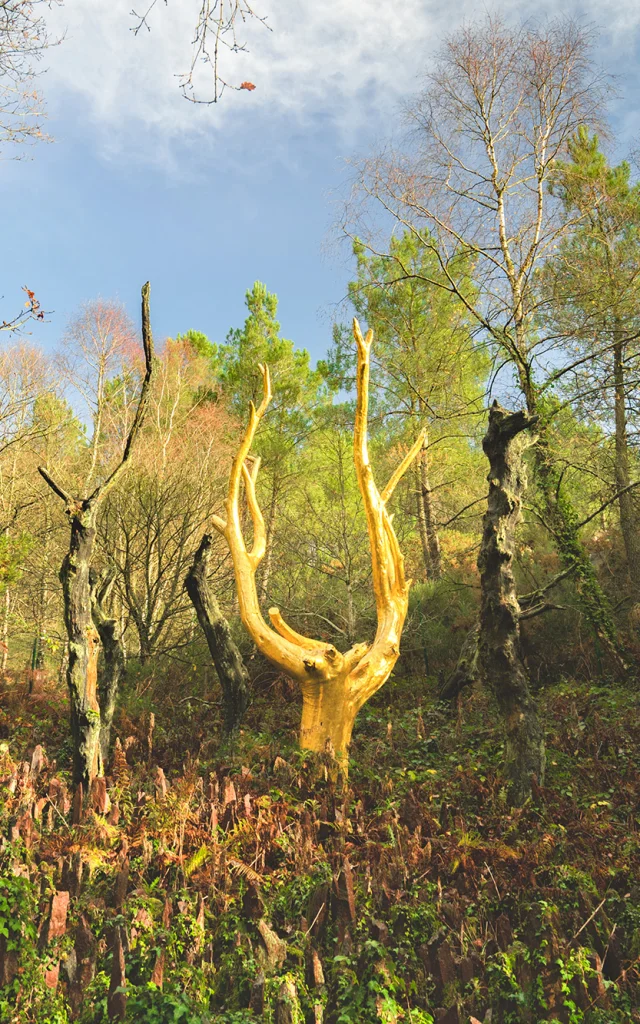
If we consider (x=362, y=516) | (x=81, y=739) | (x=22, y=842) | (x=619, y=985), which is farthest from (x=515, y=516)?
(x=362, y=516)

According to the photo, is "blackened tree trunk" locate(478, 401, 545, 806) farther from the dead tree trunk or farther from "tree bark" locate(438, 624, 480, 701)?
the dead tree trunk

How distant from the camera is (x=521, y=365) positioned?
8430 mm

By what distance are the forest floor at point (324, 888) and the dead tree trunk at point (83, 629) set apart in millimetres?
382

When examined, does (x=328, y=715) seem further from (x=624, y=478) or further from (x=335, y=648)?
(x=624, y=478)

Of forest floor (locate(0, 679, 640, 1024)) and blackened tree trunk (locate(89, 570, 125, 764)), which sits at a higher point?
blackened tree trunk (locate(89, 570, 125, 764))

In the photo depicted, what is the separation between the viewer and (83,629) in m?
5.55

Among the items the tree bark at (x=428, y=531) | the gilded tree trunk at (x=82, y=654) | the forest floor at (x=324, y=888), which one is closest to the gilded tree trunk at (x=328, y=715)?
the forest floor at (x=324, y=888)

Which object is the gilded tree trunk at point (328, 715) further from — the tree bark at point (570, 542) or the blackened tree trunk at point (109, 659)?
the tree bark at point (570, 542)

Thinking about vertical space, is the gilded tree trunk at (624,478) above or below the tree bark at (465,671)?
above

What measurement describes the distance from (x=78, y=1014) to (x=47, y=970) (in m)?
0.23

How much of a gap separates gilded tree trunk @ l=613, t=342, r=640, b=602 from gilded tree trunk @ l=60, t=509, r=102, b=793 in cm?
709

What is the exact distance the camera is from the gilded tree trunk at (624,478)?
898 centimetres

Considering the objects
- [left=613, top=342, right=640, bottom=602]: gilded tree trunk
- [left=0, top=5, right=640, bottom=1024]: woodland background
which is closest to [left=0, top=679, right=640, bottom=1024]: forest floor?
[left=0, top=5, right=640, bottom=1024]: woodland background

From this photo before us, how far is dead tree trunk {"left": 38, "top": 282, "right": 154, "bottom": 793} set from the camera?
526cm
